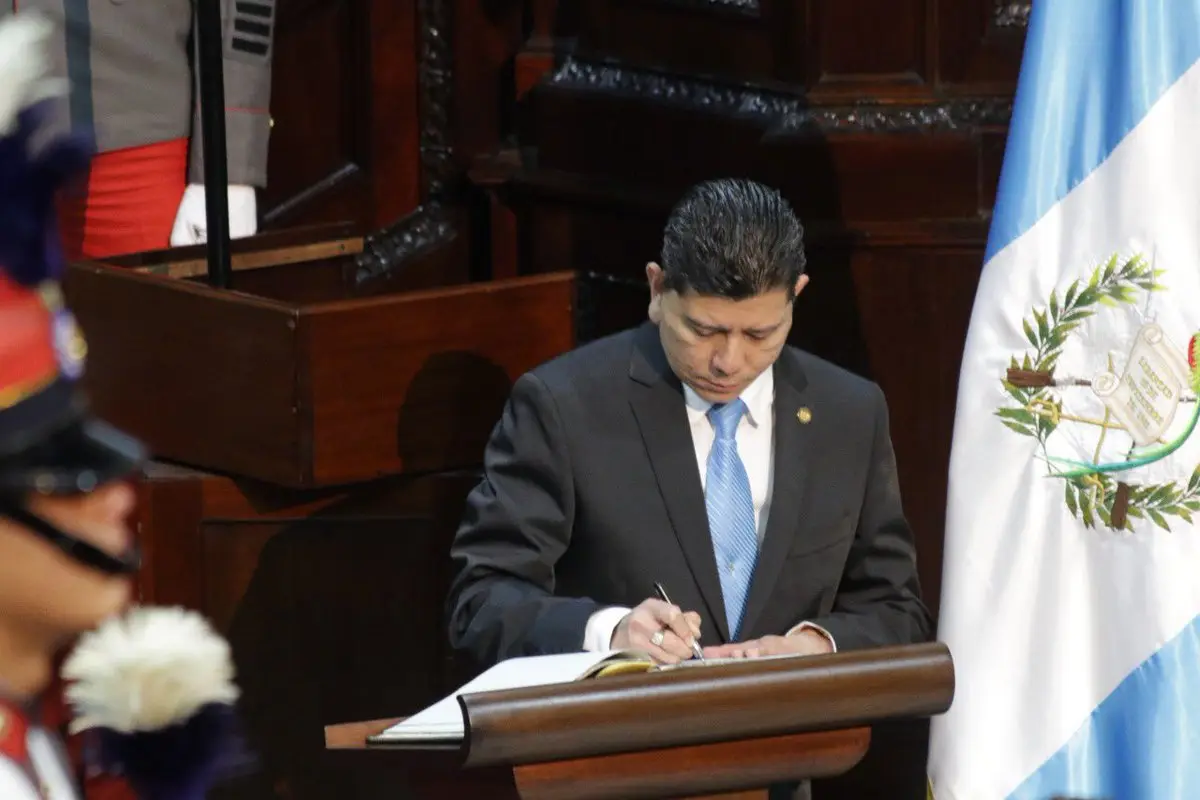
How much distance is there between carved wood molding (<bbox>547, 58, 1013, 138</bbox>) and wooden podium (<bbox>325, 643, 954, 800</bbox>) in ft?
4.81

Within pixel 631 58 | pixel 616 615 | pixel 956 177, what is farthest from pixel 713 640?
pixel 631 58

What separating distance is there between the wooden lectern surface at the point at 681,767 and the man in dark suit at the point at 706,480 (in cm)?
45

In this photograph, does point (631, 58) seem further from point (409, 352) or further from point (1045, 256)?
point (1045, 256)

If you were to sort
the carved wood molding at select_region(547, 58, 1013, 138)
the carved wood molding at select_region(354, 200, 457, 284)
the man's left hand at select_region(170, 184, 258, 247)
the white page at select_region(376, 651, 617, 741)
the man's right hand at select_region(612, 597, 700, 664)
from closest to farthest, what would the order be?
the white page at select_region(376, 651, 617, 741) < the man's right hand at select_region(612, 597, 700, 664) < the carved wood molding at select_region(547, 58, 1013, 138) < the man's left hand at select_region(170, 184, 258, 247) < the carved wood molding at select_region(354, 200, 457, 284)

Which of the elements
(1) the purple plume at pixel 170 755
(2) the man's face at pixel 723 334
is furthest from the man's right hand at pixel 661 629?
(1) the purple plume at pixel 170 755

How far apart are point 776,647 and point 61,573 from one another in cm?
145

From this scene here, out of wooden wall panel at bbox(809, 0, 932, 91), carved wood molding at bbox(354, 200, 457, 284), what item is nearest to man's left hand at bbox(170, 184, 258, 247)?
carved wood molding at bbox(354, 200, 457, 284)

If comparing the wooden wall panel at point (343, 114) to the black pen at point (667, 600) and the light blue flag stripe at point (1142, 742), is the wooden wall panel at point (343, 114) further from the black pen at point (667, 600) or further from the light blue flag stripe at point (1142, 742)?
the light blue flag stripe at point (1142, 742)

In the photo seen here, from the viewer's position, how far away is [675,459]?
3.03 metres

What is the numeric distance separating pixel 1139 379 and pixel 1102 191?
0.29m

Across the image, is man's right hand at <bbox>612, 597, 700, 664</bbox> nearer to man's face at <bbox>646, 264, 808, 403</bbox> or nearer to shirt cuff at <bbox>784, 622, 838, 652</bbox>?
shirt cuff at <bbox>784, 622, 838, 652</bbox>

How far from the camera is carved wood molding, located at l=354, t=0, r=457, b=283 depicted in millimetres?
4203

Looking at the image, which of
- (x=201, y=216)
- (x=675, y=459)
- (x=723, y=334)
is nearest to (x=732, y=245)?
(x=723, y=334)

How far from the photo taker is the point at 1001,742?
3109mm
